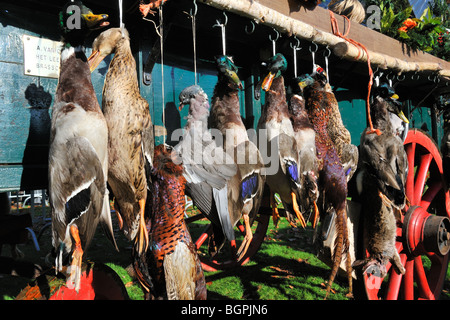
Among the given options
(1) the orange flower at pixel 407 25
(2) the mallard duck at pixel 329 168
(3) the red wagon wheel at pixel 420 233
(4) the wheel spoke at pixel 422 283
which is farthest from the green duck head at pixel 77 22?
(4) the wheel spoke at pixel 422 283

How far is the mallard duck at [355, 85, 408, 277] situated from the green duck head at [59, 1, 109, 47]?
5.69ft

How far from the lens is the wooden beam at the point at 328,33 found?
1558 mm

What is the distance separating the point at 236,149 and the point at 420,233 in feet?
5.83

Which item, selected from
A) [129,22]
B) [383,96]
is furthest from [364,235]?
[129,22]

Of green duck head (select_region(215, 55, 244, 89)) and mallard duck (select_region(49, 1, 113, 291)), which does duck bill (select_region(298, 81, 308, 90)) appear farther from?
mallard duck (select_region(49, 1, 113, 291))

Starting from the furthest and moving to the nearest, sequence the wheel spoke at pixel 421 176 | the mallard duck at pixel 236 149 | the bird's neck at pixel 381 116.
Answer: the wheel spoke at pixel 421 176 < the bird's neck at pixel 381 116 < the mallard duck at pixel 236 149

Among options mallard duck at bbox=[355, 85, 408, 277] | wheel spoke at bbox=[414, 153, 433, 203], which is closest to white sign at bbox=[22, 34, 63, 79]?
mallard duck at bbox=[355, 85, 408, 277]

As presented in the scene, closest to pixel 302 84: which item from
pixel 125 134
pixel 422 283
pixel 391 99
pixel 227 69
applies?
pixel 227 69

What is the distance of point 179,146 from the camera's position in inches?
53.9

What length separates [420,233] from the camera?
2363mm

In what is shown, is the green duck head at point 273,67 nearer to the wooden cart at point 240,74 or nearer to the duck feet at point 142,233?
the wooden cart at point 240,74

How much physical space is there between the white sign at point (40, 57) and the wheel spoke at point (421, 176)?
2.94 m
